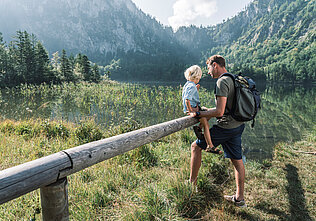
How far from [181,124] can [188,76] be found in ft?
2.85

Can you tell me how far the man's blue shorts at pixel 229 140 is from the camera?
270 centimetres

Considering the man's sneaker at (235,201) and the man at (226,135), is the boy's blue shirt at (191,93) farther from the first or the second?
the man's sneaker at (235,201)

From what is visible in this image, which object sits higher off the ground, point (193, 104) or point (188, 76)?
point (188, 76)

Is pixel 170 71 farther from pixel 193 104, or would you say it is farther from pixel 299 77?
pixel 193 104

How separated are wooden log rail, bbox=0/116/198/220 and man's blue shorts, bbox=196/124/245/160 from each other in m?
1.32

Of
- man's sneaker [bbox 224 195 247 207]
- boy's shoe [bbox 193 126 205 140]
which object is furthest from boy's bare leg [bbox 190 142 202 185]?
man's sneaker [bbox 224 195 247 207]

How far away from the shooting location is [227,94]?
2451mm

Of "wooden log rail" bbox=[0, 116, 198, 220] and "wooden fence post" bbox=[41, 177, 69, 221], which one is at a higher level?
"wooden log rail" bbox=[0, 116, 198, 220]

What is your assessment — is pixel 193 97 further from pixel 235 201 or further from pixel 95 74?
pixel 95 74

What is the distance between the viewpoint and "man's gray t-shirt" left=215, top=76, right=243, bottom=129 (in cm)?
242

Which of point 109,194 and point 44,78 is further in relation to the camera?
point 44,78

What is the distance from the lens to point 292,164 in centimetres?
455

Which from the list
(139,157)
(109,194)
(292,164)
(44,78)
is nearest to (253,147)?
(292,164)

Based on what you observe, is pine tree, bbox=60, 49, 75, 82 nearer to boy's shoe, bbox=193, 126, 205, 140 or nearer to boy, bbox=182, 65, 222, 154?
boy, bbox=182, 65, 222, 154
